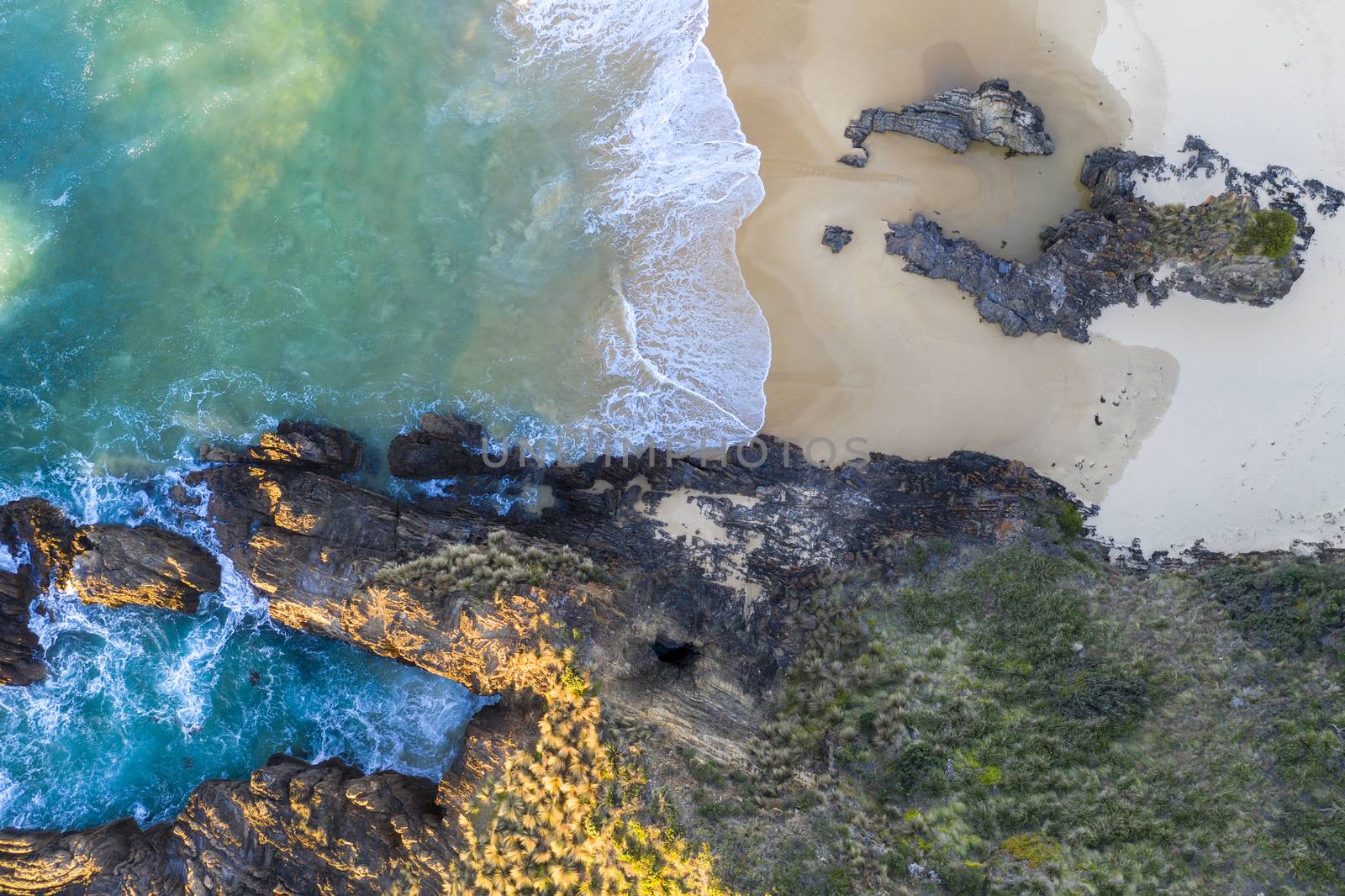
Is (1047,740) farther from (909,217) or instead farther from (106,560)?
(106,560)

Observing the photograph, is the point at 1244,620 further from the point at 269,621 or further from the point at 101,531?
the point at 101,531

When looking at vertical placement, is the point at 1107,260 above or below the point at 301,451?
above

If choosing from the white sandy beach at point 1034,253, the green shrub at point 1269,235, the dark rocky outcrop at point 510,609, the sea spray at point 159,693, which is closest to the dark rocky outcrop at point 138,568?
the sea spray at point 159,693

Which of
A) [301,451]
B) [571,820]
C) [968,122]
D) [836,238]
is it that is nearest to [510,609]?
[571,820]

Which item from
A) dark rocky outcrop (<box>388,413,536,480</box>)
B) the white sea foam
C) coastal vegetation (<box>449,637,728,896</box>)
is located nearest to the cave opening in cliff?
coastal vegetation (<box>449,637,728,896</box>)

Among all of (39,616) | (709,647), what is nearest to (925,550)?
(709,647)
